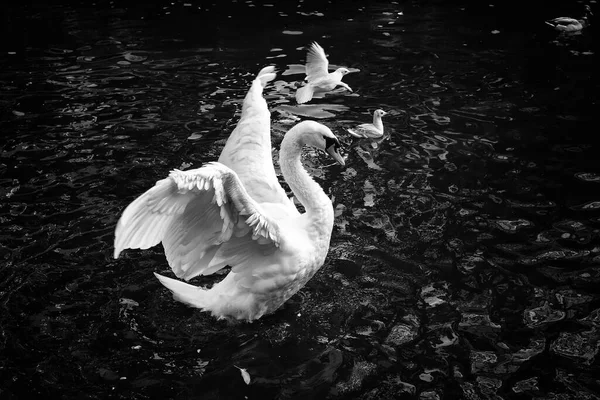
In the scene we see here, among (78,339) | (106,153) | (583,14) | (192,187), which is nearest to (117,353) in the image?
(78,339)

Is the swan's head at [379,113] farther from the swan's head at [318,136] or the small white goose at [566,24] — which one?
the small white goose at [566,24]

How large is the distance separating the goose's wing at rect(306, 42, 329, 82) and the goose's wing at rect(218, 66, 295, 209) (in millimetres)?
3333

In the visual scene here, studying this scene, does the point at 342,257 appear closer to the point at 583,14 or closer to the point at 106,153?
the point at 106,153

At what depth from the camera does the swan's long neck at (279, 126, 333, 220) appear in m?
5.13

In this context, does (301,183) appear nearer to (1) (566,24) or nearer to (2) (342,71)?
(2) (342,71)

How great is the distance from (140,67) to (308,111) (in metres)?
3.51

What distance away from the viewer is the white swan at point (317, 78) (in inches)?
372

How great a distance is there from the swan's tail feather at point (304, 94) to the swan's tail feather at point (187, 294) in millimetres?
4681

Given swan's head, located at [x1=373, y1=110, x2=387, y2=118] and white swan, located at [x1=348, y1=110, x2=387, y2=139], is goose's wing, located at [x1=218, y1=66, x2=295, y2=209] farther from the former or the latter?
swan's head, located at [x1=373, y1=110, x2=387, y2=118]

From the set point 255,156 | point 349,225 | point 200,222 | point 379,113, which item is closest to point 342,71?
point 379,113

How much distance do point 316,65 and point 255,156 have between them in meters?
4.28

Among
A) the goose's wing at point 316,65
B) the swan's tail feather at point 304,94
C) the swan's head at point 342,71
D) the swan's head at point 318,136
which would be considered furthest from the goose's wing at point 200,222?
the swan's head at point 342,71

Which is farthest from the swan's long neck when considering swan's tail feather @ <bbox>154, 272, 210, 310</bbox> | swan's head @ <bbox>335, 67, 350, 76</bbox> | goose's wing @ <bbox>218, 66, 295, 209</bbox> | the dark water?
swan's head @ <bbox>335, 67, 350, 76</bbox>

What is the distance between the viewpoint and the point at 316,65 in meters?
9.95
